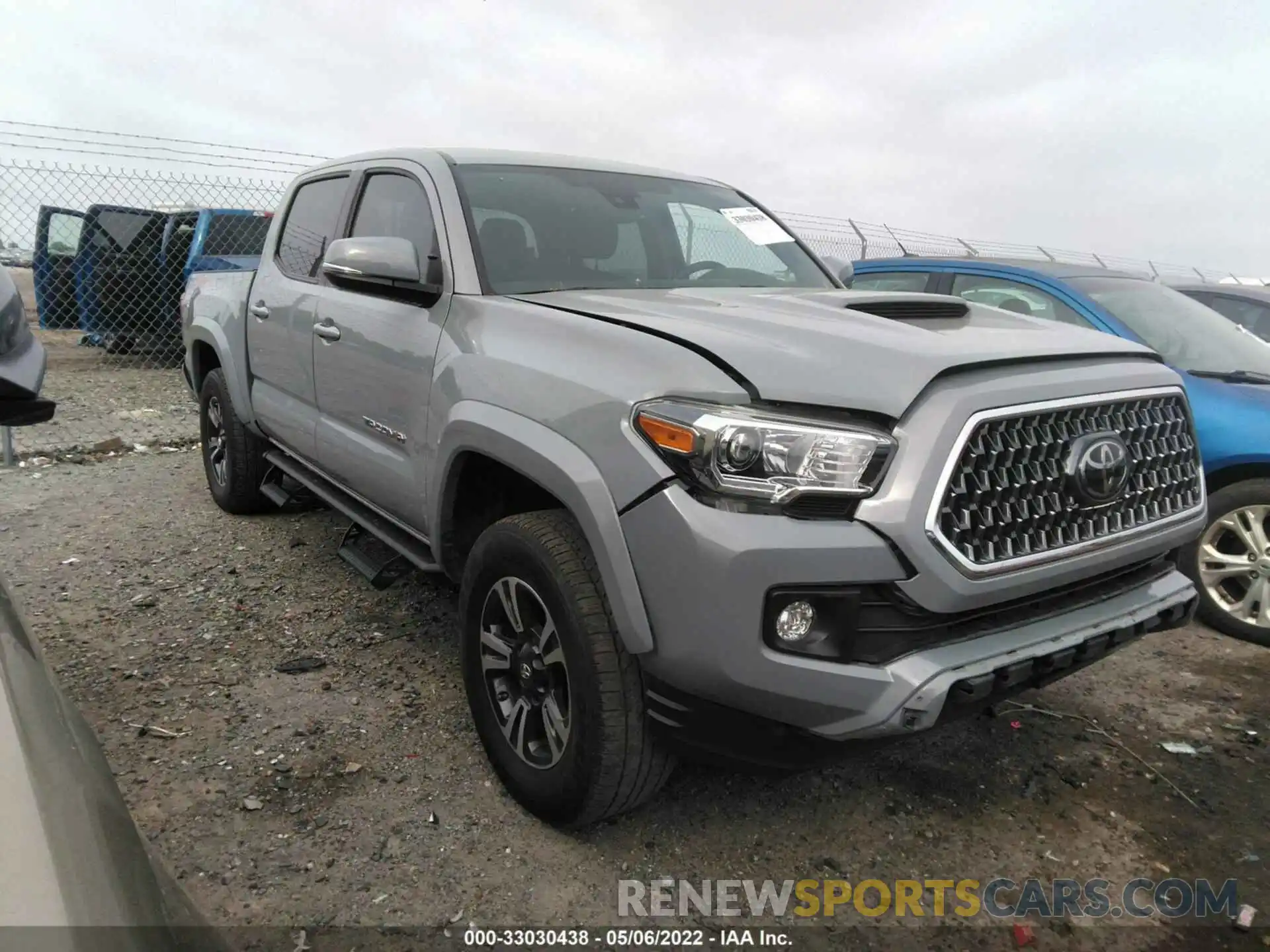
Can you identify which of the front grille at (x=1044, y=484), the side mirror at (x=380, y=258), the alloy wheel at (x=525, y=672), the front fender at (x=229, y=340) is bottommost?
the alloy wheel at (x=525, y=672)

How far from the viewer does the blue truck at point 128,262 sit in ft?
31.8

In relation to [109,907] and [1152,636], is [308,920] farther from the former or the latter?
[1152,636]

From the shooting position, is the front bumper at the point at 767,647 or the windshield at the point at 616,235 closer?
the front bumper at the point at 767,647

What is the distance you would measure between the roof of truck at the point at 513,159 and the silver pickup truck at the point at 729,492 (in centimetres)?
8

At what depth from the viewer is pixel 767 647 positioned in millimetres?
1773

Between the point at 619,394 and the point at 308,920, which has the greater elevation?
the point at 619,394

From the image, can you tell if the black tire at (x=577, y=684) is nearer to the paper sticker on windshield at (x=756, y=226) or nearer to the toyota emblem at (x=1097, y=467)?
the toyota emblem at (x=1097, y=467)

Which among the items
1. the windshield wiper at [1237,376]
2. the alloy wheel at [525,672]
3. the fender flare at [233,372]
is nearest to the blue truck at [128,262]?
the fender flare at [233,372]

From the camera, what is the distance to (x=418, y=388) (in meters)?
2.72

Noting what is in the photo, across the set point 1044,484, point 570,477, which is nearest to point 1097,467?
point 1044,484

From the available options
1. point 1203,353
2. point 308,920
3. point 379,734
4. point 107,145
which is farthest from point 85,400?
point 1203,353

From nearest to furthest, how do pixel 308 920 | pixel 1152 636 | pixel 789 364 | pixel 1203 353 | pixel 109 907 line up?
pixel 109 907 < pixel 789 364 < pixel 308 920 < pixel 1152 636 < pixel 1203 353

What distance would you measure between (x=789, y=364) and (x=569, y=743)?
1.07 m

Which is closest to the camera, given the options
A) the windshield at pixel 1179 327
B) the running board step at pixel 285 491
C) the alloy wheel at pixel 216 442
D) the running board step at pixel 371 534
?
the running board step at pixel 371 534
